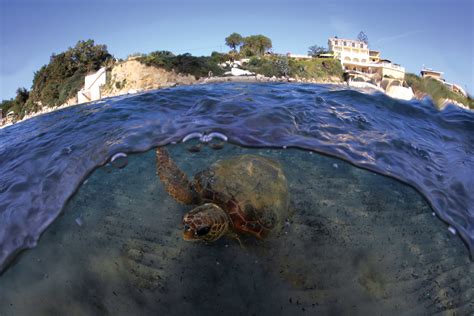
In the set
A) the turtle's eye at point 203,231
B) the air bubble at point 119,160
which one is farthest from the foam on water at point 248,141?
the turtle's eye at point 203,231

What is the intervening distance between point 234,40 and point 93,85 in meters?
39.2

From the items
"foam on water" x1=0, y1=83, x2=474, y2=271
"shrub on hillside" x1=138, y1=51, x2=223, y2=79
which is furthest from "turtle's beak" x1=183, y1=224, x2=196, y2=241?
"shrub on hillside" x1=138, y1=51, x2=223, y2=79

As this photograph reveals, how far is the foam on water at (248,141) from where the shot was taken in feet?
25.2

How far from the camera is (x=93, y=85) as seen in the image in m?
45.1

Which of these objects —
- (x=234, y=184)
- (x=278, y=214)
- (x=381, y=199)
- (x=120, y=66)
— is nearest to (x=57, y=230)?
(x=234, y=184)

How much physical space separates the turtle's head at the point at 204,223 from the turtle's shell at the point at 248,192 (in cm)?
45

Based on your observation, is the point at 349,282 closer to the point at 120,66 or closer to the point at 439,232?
the point at 439,232

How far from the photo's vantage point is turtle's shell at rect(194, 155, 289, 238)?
5.60 metres

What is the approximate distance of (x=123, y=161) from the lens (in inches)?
336

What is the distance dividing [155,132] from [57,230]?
336 centimetres

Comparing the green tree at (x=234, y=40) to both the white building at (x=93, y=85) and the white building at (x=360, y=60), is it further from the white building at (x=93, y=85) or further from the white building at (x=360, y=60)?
the white building at (x=93, y=85)

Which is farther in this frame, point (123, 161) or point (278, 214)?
point (123, 161)

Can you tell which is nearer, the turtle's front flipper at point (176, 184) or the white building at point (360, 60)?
the turtle's front flipper at point (176, 184)

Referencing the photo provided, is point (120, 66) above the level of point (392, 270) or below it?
above
